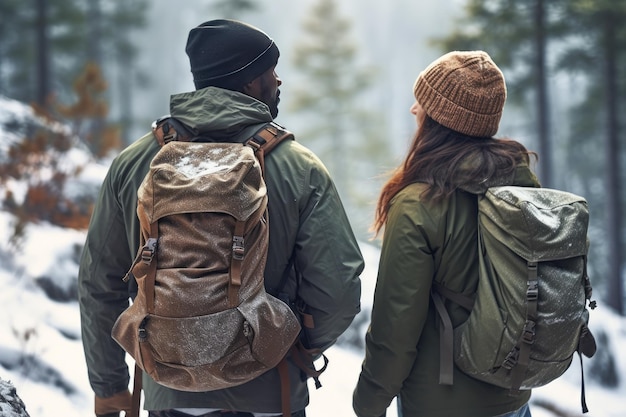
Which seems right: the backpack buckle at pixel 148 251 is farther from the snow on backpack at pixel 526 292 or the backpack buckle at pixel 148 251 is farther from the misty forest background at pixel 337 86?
the misty forest background at pixel 337 86

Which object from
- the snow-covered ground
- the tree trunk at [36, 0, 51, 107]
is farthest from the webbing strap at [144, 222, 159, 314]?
the tree trunk at [36, 0, 51, 107]

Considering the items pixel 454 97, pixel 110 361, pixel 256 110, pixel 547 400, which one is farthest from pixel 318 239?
pixel 547 400

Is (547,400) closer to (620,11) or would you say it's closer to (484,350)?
(484,350)

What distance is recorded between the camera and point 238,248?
A: 2.16 meters

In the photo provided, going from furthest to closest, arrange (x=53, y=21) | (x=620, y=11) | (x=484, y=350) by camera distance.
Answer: (x=53, y=21), (x=620, y=11), (x=484, y=350)

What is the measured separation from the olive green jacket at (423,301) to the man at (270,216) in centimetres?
22

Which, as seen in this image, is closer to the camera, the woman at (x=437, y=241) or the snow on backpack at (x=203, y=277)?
the snow on backpack at (x=203, y=277)

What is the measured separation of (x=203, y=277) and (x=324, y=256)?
0.53 metres

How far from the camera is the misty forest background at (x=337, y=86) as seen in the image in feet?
31.3

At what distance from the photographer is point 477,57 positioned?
2914 mm

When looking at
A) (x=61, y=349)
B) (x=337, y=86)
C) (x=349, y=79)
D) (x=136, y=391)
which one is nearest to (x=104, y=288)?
(x=136, y=391)

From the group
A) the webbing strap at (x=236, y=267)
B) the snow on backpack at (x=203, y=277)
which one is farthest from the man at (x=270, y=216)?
the webbing strap at (x=236, y=267)

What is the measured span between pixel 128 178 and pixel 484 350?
61.4 inches

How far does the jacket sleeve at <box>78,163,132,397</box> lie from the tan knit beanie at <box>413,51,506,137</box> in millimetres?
1414
